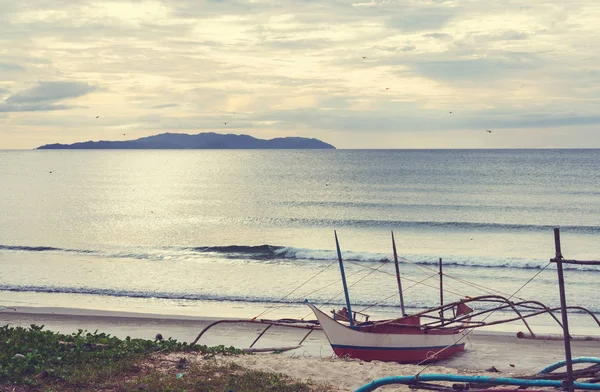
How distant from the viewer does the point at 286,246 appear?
122ft

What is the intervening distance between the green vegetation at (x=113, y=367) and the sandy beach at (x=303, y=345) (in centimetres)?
92

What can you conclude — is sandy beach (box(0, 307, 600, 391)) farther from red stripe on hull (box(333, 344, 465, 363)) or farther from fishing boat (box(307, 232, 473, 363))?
fishing boat (box(307, 232, 473, 363))

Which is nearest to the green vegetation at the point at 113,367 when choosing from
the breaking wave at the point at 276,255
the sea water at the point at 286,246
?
the sea water at the point at 286,246

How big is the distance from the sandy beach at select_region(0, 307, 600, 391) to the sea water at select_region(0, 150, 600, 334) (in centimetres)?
217

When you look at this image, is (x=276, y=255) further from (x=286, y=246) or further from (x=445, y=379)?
(x=445, y=379)

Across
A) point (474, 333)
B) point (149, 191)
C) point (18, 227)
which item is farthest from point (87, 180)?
point (474, 333)

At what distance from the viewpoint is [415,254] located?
33812mm

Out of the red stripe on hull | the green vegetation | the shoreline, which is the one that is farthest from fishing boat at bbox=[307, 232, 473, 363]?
the green vegetation

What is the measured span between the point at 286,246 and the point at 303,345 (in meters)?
20.4

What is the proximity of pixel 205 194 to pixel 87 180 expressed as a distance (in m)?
31.4

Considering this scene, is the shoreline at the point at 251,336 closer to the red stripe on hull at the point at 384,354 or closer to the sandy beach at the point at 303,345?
the sandy beach at the point at 303,345

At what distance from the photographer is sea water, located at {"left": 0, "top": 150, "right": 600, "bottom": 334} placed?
79.5 feet

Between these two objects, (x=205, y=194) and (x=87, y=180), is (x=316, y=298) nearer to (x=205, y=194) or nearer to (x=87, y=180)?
(x=205, y=194)

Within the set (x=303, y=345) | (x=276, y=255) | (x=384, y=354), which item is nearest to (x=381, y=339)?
(x=384, y=354)
